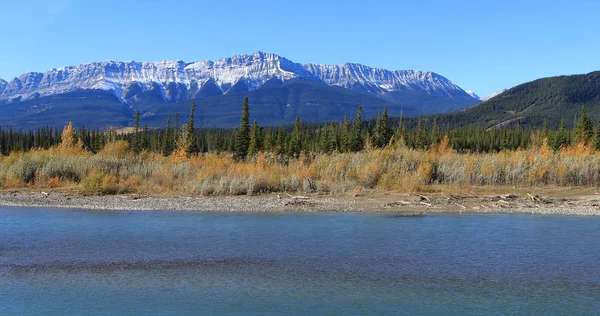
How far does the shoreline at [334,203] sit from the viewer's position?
30.2 metres

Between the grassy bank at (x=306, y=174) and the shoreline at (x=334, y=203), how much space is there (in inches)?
78.6

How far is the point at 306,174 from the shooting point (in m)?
39.4

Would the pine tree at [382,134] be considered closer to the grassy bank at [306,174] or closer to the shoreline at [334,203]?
the grassy bank at [306,174]

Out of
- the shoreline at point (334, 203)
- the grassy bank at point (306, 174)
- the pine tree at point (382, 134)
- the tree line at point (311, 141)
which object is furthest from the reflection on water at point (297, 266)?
the pine tree at point (382, 134)

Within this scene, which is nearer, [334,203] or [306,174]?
[334,203]

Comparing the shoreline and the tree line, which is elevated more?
the tree line

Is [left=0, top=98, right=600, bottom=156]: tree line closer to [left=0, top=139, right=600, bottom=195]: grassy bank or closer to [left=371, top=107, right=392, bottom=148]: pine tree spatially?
[left=371, top=107, right=392, bottom=148]: pine tree

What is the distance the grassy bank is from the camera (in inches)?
1468

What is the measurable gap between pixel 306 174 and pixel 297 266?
73.9 feet

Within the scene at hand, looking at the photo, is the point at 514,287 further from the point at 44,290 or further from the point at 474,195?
the point at 474,195

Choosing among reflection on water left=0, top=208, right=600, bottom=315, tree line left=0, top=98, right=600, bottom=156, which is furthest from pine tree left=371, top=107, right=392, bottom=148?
reflection on water left=0, top=208, right=600, bottom=315

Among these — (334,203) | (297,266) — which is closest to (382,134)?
(334,203)

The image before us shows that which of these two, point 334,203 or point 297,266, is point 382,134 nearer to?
point 334,203

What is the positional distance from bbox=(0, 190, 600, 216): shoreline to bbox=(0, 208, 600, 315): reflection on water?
3984 mm
